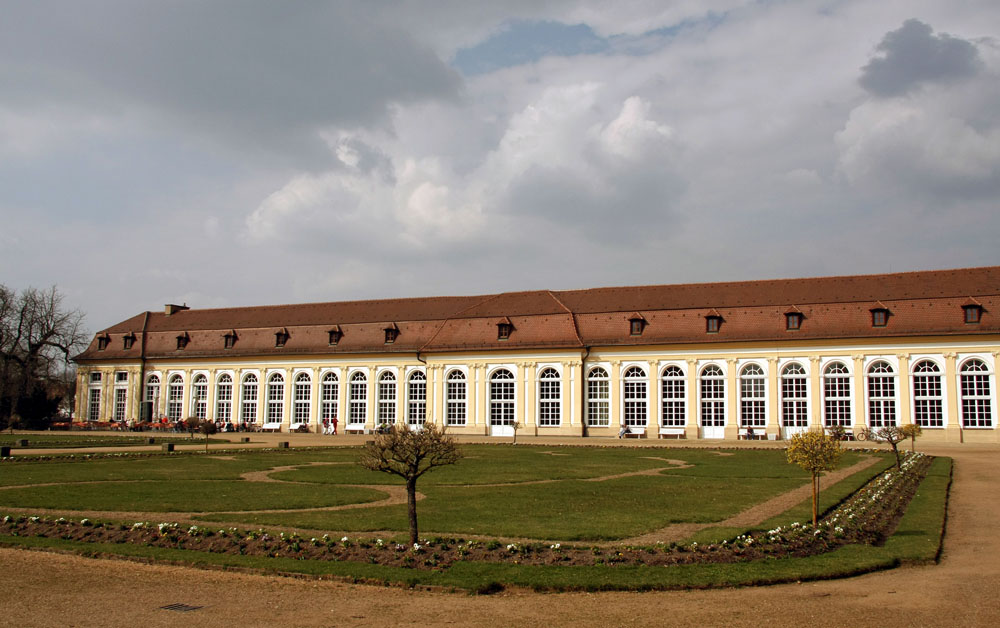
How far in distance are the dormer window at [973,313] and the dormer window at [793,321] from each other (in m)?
9.49

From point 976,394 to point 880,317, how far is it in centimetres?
695

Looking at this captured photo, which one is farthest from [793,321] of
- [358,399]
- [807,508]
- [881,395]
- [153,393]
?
[153,393]

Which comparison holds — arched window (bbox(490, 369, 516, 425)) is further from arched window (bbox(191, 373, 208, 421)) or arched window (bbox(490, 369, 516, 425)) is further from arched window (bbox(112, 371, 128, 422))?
arched window (bbox(112, 371, 128, 422))

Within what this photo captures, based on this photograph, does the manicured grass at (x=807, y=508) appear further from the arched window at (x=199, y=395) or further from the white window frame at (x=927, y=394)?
the arched window at (x=199, y=395)

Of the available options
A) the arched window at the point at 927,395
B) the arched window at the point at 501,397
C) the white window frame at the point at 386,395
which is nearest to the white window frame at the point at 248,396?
the white window frame at the point at 386,395

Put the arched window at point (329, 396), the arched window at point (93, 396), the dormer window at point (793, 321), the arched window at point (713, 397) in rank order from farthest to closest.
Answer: the arched window at point (93, 396), the arched window at point (329, 396), the arched window at point (713, 397), the dormer window at point (793, 321)

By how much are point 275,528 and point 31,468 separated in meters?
17.3

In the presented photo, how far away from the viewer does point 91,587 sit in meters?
11.1

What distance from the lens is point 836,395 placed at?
5341cm

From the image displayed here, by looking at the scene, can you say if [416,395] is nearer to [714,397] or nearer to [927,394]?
[714,397]

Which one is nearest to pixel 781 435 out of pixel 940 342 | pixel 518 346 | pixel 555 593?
pixel 940 342

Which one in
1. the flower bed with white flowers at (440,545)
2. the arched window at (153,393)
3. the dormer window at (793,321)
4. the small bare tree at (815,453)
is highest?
the dormer window at (793,321)

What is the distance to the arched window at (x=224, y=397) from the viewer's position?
7088 centimetres

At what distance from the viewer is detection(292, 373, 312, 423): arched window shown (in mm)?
68125
